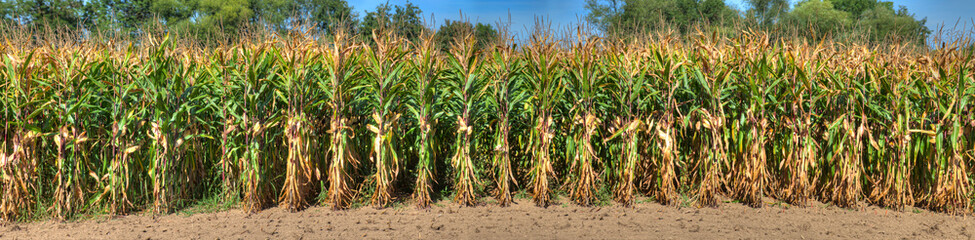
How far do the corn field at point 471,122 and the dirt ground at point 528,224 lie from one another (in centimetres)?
13

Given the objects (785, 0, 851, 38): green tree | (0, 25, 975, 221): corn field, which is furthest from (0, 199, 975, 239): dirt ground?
(785, 0, 851, 38): green tree

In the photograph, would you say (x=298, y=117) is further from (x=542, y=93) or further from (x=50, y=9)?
(x=50, y=9)

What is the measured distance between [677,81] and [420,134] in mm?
1943

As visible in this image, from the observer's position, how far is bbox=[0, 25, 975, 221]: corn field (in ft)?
14.3

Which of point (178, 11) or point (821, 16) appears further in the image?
point (178, 11)

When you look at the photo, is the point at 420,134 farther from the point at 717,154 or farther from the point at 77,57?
the point at 77,57

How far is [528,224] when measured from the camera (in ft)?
14.0

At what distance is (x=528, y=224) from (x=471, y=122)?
0.92 metres

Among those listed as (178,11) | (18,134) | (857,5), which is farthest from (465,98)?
(857,5)

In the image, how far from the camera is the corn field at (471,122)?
436cm

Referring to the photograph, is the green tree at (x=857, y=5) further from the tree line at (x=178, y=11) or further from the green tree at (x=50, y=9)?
the green tree at (x=50, y=9)

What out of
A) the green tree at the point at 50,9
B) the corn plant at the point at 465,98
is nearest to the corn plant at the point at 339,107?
the corn plant at the point at 465,98

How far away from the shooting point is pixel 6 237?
4219mm

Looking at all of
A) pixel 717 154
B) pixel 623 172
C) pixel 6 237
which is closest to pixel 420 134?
pixel 623 172
